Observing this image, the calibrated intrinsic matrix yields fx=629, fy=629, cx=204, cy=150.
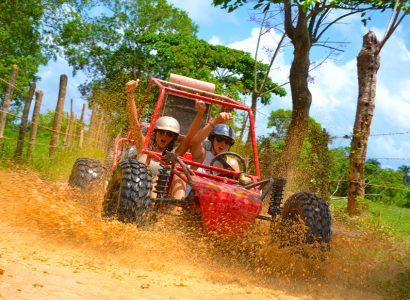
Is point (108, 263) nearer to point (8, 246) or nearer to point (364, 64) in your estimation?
point (8, 246)

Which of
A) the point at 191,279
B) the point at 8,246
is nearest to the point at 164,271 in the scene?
the point at 191,279

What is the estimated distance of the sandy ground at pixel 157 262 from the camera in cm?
399

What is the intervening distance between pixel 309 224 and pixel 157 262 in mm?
1367

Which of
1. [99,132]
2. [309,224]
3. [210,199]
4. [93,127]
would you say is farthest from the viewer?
[99,132]

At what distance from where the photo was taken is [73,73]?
3575cm

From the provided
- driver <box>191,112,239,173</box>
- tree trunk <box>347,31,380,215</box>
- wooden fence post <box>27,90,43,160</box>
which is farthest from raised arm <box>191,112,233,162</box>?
wooden fence post <box>27,90,43,160</box>

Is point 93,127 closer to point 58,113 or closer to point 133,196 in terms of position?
point 58,113

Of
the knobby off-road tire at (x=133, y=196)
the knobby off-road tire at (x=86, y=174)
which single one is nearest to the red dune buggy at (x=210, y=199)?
the knobby off-road tire at (x=133, y=196)

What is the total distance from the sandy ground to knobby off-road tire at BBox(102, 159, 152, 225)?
4.2 inches

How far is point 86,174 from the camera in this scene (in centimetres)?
777

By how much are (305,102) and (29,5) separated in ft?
55.9

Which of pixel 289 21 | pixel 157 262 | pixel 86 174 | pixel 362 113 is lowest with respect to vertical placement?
pixel 157 262

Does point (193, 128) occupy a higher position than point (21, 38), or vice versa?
point (21, 38)

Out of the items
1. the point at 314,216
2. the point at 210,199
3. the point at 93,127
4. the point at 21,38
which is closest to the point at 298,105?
the point at 314,216
